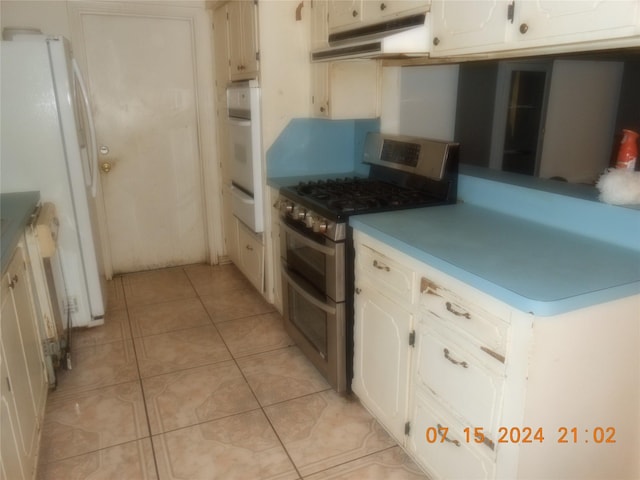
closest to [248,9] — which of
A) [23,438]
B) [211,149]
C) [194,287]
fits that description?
[211,149]

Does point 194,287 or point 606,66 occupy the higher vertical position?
point 606,66

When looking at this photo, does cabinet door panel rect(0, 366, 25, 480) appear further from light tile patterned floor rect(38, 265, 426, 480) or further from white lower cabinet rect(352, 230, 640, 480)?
white lower cabinet rect(352, 230, 640, 480)

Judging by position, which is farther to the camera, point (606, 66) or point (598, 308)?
point (606, 66)

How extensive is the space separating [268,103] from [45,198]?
1.33m

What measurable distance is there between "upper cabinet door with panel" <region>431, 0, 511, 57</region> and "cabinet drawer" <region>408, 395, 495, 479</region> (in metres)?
1.22

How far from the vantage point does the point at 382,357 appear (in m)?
1.91

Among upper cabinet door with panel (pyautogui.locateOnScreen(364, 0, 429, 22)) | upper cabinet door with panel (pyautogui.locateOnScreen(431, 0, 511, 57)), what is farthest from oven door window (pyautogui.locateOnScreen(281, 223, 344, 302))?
upper cabinet door with panel (pyautogui.locateOnScreen(364, 0, 429, 22))

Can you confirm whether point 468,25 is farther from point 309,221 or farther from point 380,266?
point 309,221

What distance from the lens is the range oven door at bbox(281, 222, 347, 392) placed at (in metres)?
2.12

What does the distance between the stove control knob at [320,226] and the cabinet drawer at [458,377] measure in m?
0.64

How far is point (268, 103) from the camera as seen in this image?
2.79m

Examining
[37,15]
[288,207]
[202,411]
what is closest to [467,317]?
[288,207]

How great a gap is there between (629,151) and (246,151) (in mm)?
2025

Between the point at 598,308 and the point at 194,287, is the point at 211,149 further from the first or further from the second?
the point at 598,308
